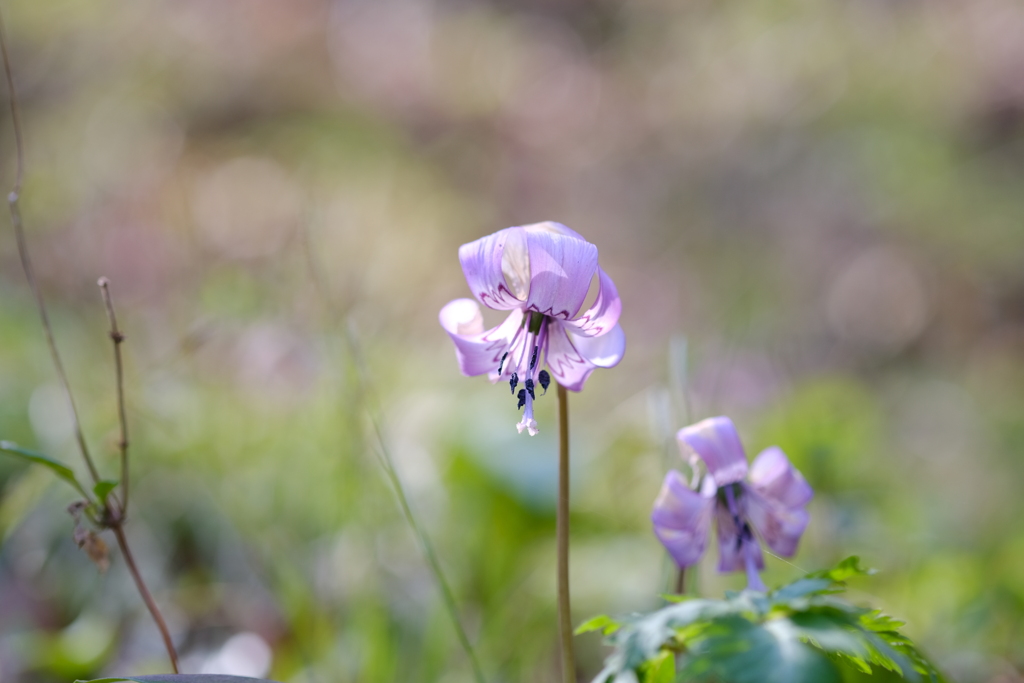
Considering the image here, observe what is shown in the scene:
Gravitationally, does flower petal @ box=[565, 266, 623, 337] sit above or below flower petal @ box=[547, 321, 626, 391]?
above

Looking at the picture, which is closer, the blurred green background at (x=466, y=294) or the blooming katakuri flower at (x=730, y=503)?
the blooming katakuri flower at (x=730, y=503)

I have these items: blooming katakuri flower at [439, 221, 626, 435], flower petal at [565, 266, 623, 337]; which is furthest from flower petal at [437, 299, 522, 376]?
flower petal at [565, 266, 623, 337]

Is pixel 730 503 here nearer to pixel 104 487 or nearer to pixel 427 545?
pixel 427 545

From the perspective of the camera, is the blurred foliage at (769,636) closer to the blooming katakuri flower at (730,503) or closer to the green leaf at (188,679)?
the blooming katakuri flower at (730,503)

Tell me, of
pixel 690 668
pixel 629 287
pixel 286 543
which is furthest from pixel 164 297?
pixel 690 668

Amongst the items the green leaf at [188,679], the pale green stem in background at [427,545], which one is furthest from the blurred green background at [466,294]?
the green leaf at [188,679]

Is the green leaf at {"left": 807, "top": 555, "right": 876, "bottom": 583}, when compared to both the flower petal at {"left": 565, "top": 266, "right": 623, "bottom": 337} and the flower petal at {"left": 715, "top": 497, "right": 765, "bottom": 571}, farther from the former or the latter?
the flower petal at {"left": 565, "top": 266, "right": 623, "bottom": 337}
